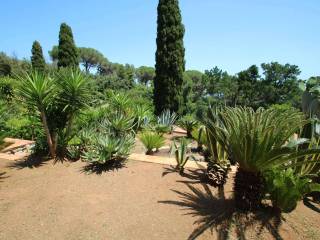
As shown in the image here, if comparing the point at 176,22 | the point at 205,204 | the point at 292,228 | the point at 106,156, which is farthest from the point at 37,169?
the point at 176,22

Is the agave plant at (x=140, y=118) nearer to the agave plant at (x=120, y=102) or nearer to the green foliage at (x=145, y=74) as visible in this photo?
the agave plant at (x=120, y=102)

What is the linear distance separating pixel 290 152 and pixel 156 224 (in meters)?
1.84

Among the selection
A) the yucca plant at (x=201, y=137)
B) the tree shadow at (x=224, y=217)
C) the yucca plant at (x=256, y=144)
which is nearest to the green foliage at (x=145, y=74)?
the yucca plant at (x=201, y=137)

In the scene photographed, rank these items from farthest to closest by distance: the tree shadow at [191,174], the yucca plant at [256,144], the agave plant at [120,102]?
the agave plant at [120,102] < the tree shadow at [191,174] < the yucca plant at [256,144]

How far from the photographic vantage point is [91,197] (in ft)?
14.0

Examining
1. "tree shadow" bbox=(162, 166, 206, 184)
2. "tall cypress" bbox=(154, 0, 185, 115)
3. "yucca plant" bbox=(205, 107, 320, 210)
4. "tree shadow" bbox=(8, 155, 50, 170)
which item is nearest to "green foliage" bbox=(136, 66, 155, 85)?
"tall cypress" bbox=(154, 0, 185, 115)

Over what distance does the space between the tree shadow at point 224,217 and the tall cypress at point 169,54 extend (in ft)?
31.8

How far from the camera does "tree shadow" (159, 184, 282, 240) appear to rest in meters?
3.34

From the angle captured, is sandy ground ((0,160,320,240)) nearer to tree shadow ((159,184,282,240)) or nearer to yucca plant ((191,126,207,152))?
tree shadow ((159,184,282,240))

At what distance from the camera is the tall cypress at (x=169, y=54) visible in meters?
13.3

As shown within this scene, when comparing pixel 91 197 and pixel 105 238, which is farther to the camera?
pixel 91 197

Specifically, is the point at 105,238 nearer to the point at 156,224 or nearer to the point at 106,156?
the point at 156,224

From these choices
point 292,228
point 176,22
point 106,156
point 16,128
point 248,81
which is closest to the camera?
point 292,228

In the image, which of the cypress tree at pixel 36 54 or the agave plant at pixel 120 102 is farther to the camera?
the cypress tree at pixel 36 54
